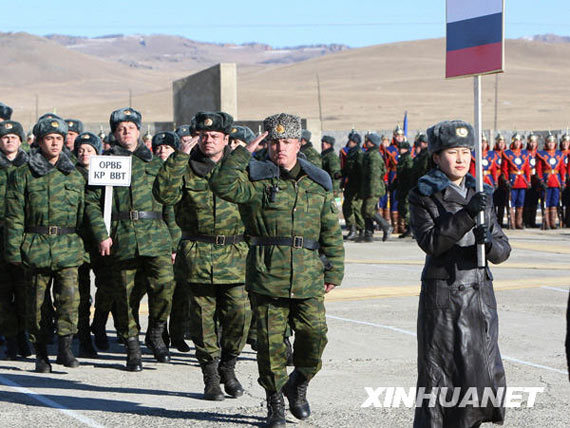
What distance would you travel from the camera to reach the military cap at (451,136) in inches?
238

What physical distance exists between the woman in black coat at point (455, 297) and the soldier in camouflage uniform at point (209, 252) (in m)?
2.36

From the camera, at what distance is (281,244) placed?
7.20 m

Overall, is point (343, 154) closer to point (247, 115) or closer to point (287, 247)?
point (287, 247)

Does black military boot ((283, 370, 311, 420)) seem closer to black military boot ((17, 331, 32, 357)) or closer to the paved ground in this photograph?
the paved ground

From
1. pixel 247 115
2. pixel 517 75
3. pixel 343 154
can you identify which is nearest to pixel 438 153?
pixel 343 154

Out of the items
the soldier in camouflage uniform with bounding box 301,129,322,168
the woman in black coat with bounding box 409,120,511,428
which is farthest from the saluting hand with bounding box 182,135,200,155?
the soldier in camouflage uniform with bounding box 301,129,322,168

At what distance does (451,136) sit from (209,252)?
2698mm

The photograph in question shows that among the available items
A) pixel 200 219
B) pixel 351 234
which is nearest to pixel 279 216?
pixel 200 219

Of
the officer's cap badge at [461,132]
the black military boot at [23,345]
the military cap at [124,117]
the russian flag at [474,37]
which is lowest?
the black military boot at [23,345]

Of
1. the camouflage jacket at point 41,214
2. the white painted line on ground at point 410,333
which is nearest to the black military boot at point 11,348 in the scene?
the camouflage jacket at point 41,214

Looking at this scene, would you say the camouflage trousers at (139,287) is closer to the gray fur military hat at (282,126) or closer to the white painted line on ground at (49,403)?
the white painted line on ground at (49,403)

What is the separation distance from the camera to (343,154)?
22.6 m

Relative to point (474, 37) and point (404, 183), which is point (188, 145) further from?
point (404, 183)

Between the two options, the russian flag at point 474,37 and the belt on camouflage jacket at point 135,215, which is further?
the belt on camouflage jacket at point 135,215
